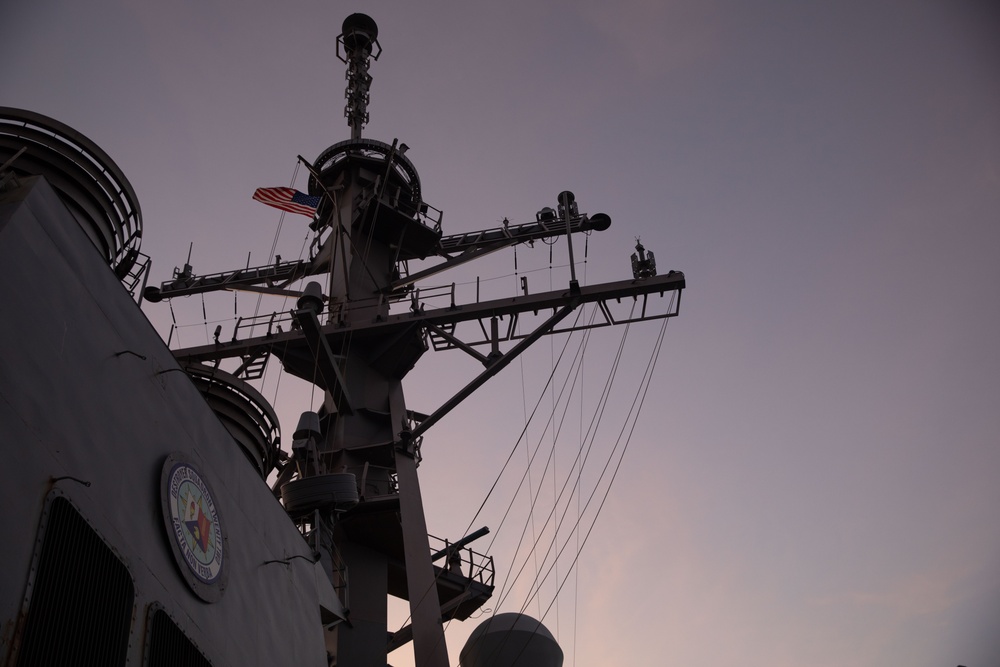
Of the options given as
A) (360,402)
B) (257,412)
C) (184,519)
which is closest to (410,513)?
(360,402)

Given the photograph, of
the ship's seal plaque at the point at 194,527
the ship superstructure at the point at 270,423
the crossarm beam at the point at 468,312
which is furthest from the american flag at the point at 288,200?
the ship's seal plaque at the point at 194,527

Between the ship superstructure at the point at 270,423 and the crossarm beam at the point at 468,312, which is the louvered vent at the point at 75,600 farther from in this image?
the crossarm beam at the point at 468,312

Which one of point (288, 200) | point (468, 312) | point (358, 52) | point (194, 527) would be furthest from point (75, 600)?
point (358, 52)

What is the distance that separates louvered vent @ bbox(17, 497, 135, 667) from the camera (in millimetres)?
4035

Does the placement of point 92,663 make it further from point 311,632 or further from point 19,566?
point 311,632

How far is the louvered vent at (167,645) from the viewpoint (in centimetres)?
502

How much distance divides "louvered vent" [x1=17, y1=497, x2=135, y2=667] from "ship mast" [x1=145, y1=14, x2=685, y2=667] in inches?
197

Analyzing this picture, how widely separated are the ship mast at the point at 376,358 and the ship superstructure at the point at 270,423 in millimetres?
32

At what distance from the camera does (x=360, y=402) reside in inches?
590

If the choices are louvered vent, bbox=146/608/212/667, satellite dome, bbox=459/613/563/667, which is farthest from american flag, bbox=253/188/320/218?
louvered vent, bbox=146/608/212/667

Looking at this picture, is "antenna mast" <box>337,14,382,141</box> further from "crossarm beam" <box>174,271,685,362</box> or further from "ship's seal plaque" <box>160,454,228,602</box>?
"ship's seal plaque" <box>160,454,228,602</box>

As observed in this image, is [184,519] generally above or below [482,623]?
below

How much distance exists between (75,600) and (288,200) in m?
13.1

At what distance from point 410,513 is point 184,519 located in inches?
284
